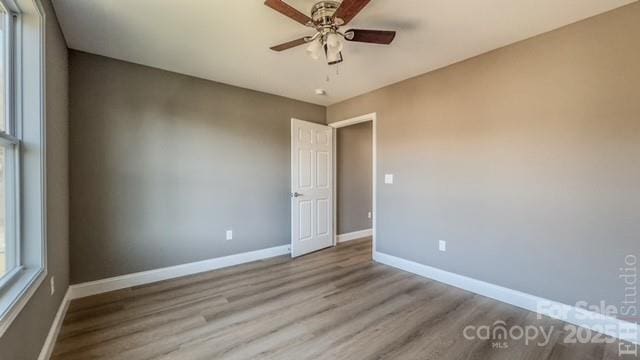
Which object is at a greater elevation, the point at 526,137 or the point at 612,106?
the point at 612,106

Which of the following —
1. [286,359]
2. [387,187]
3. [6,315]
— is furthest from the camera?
[387,187]

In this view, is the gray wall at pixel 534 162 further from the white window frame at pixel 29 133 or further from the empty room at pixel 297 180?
the white window frame at pixel 29 133

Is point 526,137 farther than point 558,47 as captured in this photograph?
Yes

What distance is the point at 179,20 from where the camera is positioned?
2.16 metres

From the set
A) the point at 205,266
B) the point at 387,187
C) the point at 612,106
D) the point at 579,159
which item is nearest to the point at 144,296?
the point at 205,266

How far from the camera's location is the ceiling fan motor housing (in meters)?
1.86

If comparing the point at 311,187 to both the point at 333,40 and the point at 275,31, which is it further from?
the point at 333,40

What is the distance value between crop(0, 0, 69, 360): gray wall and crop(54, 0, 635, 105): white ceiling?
349 millimetres

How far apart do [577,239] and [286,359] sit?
244cm

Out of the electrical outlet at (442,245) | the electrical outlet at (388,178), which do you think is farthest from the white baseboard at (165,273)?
the electrical outlet at (442,245)

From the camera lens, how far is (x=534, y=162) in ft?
7.89

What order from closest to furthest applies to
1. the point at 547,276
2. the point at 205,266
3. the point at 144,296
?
the point at 547,276, the point at 144,296, the point at 205,266

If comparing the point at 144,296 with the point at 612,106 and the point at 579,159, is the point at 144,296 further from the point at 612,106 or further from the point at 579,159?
the point at 612,106

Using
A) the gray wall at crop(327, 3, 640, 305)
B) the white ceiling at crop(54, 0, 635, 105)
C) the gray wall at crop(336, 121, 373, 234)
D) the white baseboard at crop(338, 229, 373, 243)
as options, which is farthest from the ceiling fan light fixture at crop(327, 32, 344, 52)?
the white baseboard at crop(338, 229, 373, 243)
